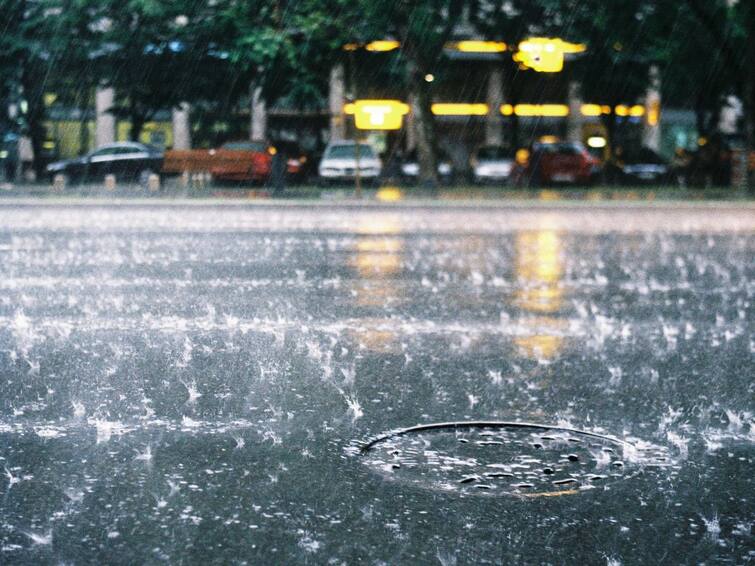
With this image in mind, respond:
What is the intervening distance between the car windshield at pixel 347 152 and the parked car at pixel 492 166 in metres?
4.07

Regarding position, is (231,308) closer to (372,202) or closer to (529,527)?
(529,527)

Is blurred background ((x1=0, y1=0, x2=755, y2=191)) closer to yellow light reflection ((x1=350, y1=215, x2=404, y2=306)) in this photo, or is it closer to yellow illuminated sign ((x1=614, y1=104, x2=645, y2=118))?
yellow illuminated sign ((x1=614, y1=104, x2=645, y2=118))

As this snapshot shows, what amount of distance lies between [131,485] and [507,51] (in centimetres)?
3880

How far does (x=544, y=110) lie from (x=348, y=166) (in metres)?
22.5

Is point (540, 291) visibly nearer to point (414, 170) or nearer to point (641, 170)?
point (641, 170)

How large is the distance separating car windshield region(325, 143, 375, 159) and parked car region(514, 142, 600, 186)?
16.3ft

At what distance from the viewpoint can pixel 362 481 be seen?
16.1ft

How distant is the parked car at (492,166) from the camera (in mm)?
41094

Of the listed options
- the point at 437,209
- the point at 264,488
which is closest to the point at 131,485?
the point at 264,488

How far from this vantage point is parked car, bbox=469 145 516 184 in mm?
41094

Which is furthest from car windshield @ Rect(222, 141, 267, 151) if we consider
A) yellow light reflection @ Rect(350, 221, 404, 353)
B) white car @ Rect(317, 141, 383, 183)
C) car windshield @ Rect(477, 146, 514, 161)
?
yellow light reflection @ Rect(350, 221, 404, 353)

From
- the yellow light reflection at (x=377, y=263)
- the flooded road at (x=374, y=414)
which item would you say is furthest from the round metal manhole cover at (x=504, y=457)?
the yellow light reflection at (x=377, y=263)

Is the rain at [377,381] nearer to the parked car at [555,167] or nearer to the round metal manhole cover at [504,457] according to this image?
the round metal manhole cover at [504,457]

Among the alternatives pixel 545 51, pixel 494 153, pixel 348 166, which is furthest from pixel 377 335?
pixel 494 153
